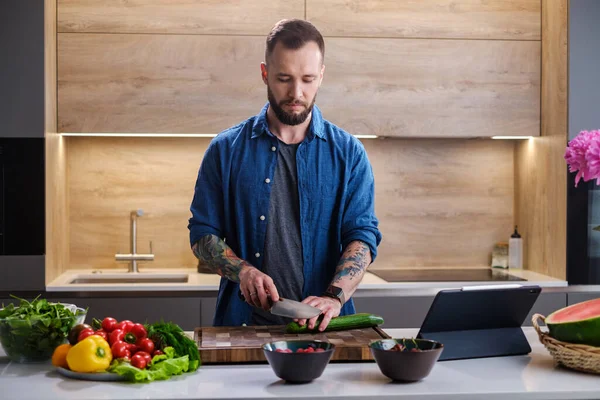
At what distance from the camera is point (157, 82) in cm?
392

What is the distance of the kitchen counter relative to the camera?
166 centimetres

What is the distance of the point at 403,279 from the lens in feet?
13.1

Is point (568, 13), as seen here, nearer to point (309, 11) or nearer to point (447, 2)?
point (447, 2)

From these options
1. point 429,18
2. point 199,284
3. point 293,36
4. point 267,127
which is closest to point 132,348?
point 267,127

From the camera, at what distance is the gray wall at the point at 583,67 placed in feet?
12.8

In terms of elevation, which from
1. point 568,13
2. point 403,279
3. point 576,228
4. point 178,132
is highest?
point 568,13

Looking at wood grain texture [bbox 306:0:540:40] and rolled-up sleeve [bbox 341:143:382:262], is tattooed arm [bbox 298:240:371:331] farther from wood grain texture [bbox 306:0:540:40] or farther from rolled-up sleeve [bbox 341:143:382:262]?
wood grain texture [bbox 306:0:540:40]

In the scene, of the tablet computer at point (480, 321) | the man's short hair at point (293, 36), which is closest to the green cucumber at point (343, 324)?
the tablet computer at point (480, 321)

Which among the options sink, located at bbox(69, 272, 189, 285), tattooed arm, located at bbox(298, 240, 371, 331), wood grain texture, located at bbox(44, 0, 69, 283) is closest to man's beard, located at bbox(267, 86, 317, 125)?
tattooed arm, located at bbox(298, 240, 371, 331)

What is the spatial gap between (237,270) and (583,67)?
237 cm

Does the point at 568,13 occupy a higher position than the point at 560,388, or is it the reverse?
the point at 568,13

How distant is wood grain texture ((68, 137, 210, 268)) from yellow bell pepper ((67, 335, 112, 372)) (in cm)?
257

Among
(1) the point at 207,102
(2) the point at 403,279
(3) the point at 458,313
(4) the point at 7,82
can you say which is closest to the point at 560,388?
(3) the point at 458,313

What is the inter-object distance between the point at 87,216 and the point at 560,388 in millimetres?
3162
